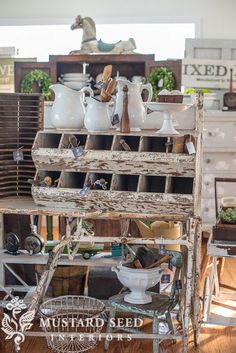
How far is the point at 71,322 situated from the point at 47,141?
0.95 meters

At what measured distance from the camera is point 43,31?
560cm

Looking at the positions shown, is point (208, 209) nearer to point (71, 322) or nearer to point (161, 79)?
point (161, 79)

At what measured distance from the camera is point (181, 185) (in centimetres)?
281

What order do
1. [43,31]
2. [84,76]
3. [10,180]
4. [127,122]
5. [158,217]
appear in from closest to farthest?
1. [158,217]
2. [127,122]
3. [10,180]
4. [84,76]
5. [43,31]

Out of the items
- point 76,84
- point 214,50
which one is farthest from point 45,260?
point 214,50

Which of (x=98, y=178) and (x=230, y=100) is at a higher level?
(x=230, y=100)

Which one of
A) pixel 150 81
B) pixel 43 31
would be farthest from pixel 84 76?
pixel 43 31

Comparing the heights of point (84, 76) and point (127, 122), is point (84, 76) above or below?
above

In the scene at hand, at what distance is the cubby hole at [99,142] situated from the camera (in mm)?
2740

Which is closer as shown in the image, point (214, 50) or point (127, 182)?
point (127, 182)

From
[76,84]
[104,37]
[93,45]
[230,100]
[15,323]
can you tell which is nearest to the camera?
[15,323]

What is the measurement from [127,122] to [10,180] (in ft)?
2.32

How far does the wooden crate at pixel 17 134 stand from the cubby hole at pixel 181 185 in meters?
0.74

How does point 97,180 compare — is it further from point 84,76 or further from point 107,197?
point 84,76
